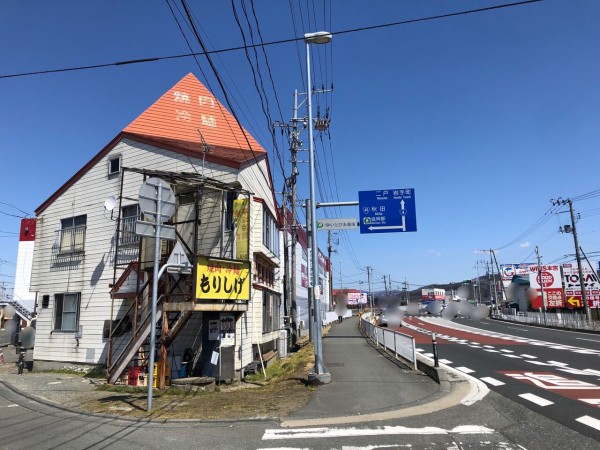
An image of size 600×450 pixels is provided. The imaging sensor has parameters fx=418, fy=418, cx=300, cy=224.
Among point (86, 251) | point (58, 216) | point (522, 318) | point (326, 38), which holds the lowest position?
point (522, 318)

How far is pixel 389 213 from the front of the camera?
1711 centimetres

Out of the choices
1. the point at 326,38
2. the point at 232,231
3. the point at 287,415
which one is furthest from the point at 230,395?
the point at 326,38

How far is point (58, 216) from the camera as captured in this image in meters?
18.4

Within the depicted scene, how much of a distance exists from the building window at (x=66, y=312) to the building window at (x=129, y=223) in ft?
10.8

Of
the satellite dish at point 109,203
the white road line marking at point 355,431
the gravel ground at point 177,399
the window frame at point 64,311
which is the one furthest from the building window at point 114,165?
the white road line marking at point 355,431

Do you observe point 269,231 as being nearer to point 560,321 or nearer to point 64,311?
point 64,311

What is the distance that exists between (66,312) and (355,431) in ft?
47.3

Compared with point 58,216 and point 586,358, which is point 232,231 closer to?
point 58,216

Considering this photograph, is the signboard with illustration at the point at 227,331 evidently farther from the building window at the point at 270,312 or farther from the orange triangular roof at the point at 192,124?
the orange triangular roof at the point at 192,124

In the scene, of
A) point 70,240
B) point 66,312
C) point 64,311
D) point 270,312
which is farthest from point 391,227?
point 64,311

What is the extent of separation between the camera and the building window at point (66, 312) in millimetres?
16734

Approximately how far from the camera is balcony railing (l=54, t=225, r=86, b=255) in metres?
17.3

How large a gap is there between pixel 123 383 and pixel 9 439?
5.89 m

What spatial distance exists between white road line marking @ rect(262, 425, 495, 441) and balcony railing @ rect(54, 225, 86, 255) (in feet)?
43.9
